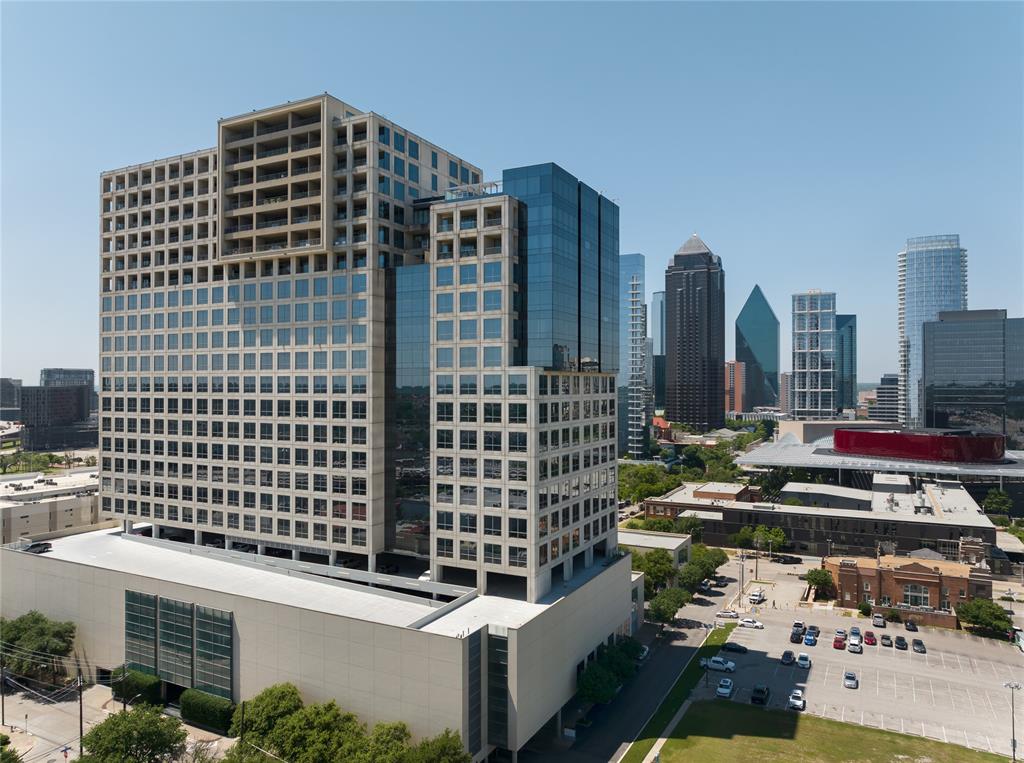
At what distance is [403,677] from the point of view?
58219 mm

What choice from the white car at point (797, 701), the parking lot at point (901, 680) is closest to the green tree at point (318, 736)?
the parking lot at point (901, 680)

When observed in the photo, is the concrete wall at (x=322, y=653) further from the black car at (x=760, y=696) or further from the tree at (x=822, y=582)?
the tree at (x=822, y=582)

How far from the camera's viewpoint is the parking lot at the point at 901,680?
7062cm

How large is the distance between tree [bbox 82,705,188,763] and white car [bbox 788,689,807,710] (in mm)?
64938

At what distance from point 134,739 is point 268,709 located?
1092 cm

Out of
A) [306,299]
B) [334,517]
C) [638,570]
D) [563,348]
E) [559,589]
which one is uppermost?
[306,299]

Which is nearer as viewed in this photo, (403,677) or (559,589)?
(403,677)

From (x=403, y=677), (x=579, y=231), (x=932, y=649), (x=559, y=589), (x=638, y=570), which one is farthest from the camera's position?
(x=638, y=570)

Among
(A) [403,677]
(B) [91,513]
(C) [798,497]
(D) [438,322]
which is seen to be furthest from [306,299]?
(C) [798,497]

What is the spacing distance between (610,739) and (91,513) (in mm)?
99344

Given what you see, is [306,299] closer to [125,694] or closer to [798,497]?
[125,694]

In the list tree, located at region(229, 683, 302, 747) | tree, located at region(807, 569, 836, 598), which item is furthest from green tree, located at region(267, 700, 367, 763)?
tree, located at region(807, 569, 836, 598)

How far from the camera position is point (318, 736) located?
56.0 m

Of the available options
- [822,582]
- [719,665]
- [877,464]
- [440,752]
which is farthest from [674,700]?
[877,464]
